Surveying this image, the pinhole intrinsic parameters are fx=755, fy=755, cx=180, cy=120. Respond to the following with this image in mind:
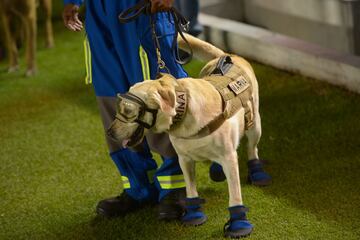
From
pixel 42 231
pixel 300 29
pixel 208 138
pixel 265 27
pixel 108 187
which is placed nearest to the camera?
pixel 208 138

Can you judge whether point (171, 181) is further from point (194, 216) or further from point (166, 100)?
point (166, 100)

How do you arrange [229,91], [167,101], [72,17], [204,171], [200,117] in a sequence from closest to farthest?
1. [167,101]
2. [200,117]
3. [229,91]
4. [72,17]
5. [204,171]

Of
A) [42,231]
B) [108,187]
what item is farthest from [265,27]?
[42,231]

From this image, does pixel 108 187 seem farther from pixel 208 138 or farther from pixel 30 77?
pixel 30 77

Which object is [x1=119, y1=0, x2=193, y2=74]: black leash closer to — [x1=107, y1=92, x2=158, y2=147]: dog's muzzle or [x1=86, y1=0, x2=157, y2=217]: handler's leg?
[x1=86, y1=0, x2=157, y2=217]: handler's leg

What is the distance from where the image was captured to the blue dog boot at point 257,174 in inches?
153

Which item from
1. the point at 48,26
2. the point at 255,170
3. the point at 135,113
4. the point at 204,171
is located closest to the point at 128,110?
the point at 135,113

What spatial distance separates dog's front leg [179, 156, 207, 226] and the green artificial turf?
5 cm

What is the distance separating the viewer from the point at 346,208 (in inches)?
140

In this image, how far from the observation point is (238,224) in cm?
332

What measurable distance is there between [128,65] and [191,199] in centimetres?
68

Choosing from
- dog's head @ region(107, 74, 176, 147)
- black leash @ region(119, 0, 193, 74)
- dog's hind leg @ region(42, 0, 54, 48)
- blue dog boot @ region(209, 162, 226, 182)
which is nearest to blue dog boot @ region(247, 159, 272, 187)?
blue dog boot @ region(209, 162, 226, 182)

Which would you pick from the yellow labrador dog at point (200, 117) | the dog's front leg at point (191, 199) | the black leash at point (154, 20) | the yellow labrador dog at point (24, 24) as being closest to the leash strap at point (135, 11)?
the black leash at point (154, 20)

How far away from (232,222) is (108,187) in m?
1.05
